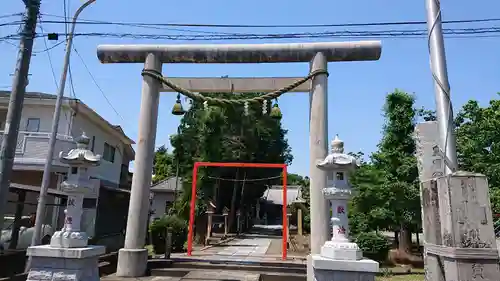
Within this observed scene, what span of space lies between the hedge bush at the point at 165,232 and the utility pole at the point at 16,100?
7179mm

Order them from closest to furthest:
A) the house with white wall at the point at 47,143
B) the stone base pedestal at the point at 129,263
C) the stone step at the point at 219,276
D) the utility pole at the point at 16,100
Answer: the utility pole at the point at 16,100 → the stone step at the point at 219,276 → the stone base pedestal at the point at 129,263 → the house with white wall at the point at 47,143

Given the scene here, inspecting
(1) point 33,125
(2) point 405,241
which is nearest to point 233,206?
(2) point 405,241

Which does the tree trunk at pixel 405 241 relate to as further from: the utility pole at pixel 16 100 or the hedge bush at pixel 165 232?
the utility pole at pixel 16 100

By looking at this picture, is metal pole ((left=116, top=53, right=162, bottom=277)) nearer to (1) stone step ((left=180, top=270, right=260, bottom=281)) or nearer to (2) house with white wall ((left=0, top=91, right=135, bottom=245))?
(1) stone step ((left=180, top=270, right=260, bottom=281))

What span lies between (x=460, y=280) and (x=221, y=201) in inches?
863

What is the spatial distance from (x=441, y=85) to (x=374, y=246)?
334 inches

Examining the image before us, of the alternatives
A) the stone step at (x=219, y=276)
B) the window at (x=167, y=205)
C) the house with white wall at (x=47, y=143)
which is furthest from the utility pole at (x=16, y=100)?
the window at (x=167, y=205)

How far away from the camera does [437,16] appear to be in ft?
19.0

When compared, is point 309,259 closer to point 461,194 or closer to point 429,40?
point 461,194

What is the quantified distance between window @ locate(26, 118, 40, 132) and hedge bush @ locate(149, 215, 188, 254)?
6796 mm

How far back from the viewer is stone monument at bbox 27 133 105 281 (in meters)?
5.80

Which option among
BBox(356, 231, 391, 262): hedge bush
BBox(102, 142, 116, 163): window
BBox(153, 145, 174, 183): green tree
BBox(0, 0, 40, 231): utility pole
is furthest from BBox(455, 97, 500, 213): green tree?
BBox(153, 145, 174, 183): green tree

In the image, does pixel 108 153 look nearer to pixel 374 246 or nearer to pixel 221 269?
pixel 221 269

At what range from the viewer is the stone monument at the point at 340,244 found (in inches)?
Answer: 207
